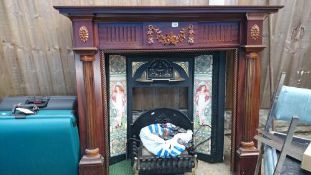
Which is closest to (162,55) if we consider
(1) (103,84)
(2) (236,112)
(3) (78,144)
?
(1) (103,84)

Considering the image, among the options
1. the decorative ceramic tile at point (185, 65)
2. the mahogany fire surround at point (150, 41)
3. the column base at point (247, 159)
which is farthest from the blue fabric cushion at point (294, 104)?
the decorative ceramic tile at point (185, 65)

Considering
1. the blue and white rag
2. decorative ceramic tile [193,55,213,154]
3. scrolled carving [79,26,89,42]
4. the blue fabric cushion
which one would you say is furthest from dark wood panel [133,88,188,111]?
the blue fabric cushion

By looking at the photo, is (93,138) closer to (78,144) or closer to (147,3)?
(78,144)

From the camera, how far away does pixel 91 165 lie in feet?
5.55

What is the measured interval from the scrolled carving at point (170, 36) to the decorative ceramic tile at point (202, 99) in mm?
344

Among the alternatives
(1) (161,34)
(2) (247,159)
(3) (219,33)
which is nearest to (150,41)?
(1) (161,34)

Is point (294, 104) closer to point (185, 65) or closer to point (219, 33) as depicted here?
point (219, 33)

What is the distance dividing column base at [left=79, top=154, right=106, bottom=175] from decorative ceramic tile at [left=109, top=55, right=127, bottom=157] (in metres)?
0.29

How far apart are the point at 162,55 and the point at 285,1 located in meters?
1.02

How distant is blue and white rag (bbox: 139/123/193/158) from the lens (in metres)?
1.76

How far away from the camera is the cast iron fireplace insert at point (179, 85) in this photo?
6.34 ft

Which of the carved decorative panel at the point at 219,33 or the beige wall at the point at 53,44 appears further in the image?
the beige wall at the point at 53,44

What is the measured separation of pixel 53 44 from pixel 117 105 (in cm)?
64

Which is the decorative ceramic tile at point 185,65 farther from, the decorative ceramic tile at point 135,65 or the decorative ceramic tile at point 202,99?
the decorative ceramic tile at point 135,65
